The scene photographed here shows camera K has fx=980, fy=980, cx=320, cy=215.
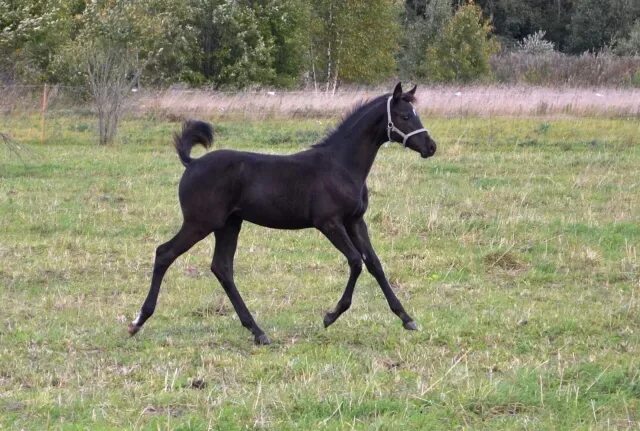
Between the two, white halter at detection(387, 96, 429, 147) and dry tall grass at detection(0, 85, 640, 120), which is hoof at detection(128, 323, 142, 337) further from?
dry tall grass at detection(0, 85, 640, 120)

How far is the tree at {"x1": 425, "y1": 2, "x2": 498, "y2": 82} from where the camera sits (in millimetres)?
40844

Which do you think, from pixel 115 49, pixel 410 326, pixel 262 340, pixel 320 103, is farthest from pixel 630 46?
pixel 262 340

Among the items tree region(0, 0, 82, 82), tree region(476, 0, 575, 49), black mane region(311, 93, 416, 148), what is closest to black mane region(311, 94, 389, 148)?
black mane region(311, 93, 416, 148)

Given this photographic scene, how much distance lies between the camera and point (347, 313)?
8.61 meters

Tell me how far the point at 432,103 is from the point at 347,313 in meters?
20.1

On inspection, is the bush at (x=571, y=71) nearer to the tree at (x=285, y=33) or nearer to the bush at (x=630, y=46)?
the bush at (x=630, y=46)

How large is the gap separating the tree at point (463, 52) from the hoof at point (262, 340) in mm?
33999

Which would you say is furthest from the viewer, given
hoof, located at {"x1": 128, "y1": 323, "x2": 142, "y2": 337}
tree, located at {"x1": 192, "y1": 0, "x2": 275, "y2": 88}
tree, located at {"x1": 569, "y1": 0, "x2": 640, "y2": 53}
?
tree, located at {"x1": 569, "y1": 0, "x2": 640, "y2": 53}

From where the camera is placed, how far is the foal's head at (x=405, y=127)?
8.24 m

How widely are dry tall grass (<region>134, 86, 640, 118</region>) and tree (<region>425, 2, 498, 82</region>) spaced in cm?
1146

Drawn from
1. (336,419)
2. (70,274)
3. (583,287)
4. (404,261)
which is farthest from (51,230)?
(336,419)

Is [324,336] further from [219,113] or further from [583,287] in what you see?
[219,113]

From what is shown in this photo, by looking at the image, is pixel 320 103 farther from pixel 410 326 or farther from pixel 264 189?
pixel 410 326

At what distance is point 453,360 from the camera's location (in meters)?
6.88
